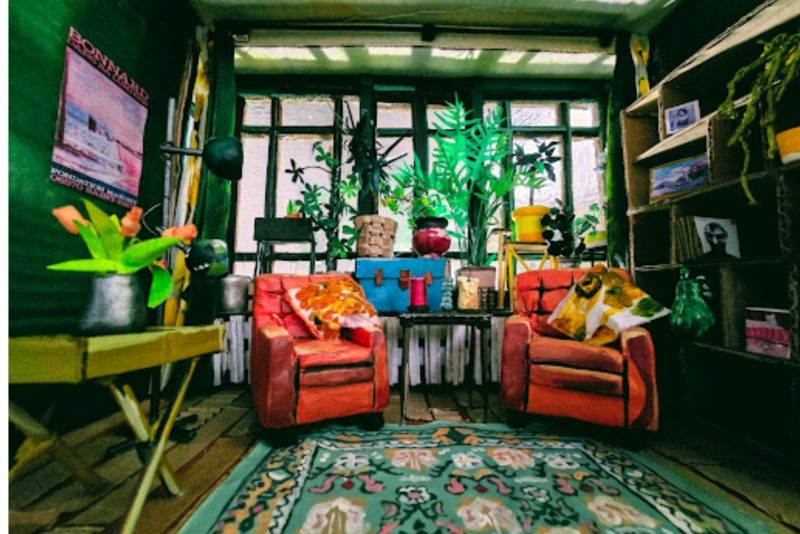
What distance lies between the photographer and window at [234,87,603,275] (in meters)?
4.44

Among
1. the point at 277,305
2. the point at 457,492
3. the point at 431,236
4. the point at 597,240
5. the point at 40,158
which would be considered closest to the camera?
the point at 457,492

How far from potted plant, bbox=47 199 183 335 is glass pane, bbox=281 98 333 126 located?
377 cm

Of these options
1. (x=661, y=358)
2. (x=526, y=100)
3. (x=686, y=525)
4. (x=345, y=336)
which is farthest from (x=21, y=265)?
(x=526, y=100)

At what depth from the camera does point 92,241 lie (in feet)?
3.81

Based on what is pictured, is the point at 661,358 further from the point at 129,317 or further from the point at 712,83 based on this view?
the point at 129,317

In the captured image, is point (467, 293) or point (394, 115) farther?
point (394, 115)

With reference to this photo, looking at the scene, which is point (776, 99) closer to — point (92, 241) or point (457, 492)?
point (457, 492)

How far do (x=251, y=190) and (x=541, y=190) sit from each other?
3.57 metres

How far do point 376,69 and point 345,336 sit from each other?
340 cm

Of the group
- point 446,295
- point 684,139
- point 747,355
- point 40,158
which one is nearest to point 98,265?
point 40,158

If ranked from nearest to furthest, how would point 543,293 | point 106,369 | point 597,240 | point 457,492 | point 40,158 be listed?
1. point 106,369
2. point 457,492
3. point 40,158
4. point 543,293
5. point 597,240

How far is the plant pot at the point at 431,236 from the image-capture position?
2.94 m

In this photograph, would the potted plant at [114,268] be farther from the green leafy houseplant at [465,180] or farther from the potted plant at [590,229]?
the potted plant at [590,229]

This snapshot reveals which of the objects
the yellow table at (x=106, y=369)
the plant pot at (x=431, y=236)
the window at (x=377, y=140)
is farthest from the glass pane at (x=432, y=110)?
the yellow table at (x=106, y=369)
